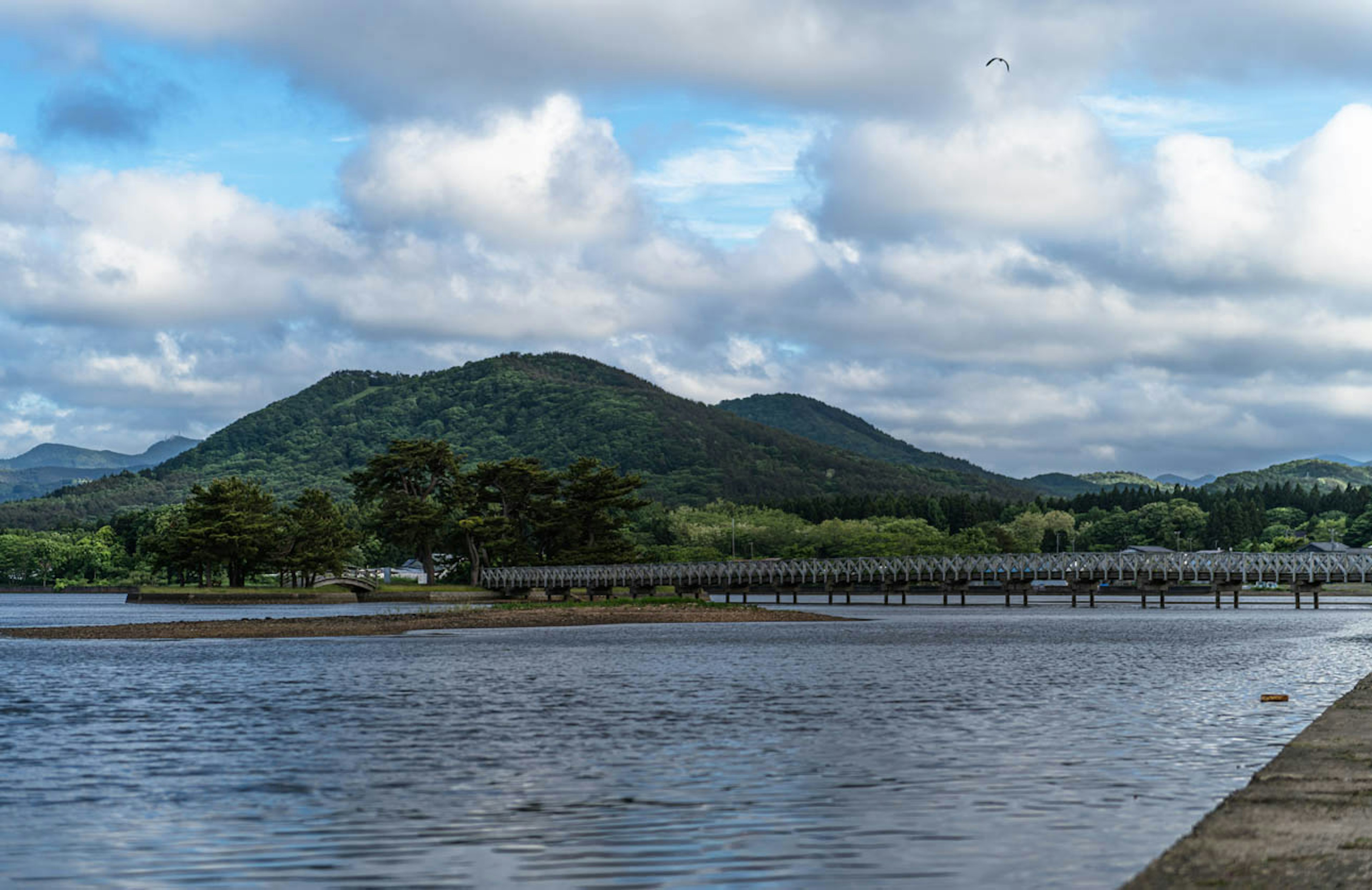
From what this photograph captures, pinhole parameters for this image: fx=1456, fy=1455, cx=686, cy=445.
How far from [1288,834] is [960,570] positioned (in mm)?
117609

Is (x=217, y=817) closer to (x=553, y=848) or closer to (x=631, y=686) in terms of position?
(x=553, y=848)

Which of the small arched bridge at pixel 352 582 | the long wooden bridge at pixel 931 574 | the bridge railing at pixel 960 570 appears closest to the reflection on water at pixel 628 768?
the bridge railing at pixel 960 570

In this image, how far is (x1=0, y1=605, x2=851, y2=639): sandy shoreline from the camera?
242 ft

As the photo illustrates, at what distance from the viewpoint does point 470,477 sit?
157 metres

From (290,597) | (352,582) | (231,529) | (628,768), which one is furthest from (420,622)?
(352,582)

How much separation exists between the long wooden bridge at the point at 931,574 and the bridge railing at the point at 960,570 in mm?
133

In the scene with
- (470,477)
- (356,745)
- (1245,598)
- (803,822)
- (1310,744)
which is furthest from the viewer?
(1245,598)

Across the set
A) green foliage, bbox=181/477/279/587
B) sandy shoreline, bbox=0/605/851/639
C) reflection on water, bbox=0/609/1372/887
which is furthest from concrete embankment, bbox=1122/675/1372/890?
green foliage, bbox=181/477/279/587

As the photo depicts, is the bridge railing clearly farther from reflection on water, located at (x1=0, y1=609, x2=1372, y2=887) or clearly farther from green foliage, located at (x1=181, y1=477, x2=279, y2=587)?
reflection on water, located at (x1=0, y1=609, x2=1372, y2=887)

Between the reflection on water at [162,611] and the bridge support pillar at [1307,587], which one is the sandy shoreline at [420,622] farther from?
the bridge support pillar at [1307,587]

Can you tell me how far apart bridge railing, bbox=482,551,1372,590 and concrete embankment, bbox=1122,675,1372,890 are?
102580 millimetres

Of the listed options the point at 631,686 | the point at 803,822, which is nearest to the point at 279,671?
the point at 631,686

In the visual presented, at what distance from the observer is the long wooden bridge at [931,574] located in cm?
12200

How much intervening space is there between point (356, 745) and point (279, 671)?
21.2 metres
